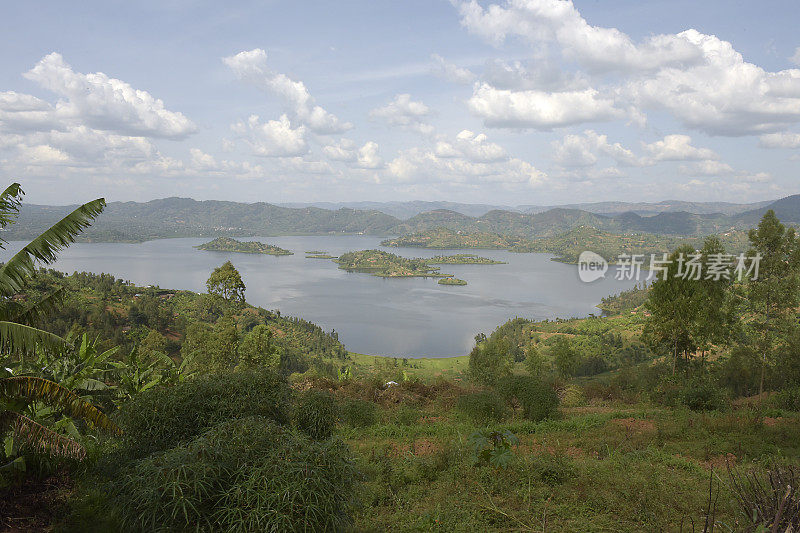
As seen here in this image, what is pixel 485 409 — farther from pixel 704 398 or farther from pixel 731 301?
pixel 731 301

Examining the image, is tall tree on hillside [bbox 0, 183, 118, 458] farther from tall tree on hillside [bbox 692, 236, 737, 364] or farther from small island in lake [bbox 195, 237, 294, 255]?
small island in lake [bbox 195, 237, 294, 255]

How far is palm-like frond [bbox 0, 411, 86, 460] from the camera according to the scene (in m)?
4.19

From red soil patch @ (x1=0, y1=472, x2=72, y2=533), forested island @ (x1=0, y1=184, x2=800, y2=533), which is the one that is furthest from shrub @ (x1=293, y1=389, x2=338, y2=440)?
red soil patch @ (x1=0, y1=472, x2=72, y2=533)

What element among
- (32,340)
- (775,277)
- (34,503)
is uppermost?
(775,277)

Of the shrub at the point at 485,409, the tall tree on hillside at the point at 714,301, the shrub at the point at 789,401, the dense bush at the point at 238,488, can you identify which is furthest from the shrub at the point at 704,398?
the dense bush at the point at 238,488

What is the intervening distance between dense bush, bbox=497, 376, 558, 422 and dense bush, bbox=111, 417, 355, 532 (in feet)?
29.0

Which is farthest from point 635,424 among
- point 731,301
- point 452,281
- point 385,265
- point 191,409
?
point 385,265

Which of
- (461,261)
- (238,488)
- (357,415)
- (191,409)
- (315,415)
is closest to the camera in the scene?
(238,488)

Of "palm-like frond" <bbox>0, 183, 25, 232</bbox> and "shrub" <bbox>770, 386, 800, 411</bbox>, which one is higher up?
"palm-like frond" <bbox>0, 183, 25, 232</bbox>

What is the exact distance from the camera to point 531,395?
11227 mm

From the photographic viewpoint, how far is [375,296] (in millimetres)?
104500

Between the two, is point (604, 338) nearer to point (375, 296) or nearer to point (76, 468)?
point (375, 296)

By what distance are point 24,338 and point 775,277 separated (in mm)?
20064

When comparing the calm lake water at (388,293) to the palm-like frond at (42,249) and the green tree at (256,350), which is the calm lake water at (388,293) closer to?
the green tree at (256,350)
